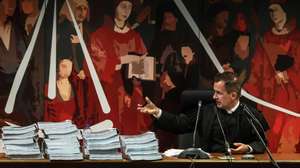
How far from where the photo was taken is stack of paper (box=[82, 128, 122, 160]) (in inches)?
143

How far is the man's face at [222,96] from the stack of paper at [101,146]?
1.03 meters

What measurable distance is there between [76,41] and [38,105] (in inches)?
25.8

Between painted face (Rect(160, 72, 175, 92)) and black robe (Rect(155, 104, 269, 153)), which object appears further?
painted face (Rect(160, 72, 175, 92))

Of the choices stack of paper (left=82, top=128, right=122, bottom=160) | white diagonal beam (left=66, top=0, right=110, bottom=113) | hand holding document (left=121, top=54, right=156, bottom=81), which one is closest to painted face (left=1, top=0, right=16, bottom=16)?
white diagonal beam (left=66, top=0, right=110, bottom=113)

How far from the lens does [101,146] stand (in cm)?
365

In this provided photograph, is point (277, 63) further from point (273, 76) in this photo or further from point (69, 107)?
point (69, 107)

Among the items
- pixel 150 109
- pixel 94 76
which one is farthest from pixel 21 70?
pixel 150 109

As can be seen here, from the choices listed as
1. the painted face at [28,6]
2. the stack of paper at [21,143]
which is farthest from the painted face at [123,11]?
the stack of paper at [21,143]

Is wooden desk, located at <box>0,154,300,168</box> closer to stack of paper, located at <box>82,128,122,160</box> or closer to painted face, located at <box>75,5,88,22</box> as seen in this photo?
stack of paper, located at <box>82,128,122,160</box>

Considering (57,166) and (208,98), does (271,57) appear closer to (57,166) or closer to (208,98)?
(208,98)

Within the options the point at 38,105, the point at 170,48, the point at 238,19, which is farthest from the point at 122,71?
the point at 238,19

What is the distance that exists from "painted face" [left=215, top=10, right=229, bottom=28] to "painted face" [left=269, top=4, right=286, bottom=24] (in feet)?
1.32

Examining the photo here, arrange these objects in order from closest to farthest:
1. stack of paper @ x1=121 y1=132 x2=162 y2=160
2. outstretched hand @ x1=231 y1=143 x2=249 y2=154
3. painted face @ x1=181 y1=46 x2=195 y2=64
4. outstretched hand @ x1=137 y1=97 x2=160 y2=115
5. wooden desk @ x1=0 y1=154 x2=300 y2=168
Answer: wooden desk @ x1=0 y1=154 x2=300 y2=168
stack of paper @ x1=121 y1=132 x2=162 y2=160
outstretched hand @ x1=231 y1=143 x2=249 y2=154
outstretched hand @ x1=137 y1=97 x2=160 y2=115
painted face @ x1=181 y1=46 x2=195 y2=64

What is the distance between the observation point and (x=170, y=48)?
4.99m
